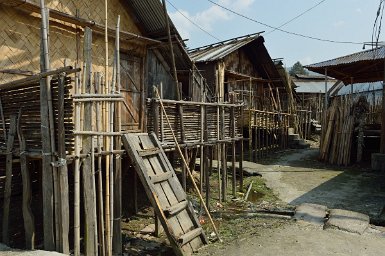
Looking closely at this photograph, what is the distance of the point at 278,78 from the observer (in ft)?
66.7

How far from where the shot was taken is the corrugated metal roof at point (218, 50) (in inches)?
589

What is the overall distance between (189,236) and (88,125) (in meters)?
2.55

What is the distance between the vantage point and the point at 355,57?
15.7 meters

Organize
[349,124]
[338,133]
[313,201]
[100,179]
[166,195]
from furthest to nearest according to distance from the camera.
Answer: [338,133], [349,124], [313,201], [166,195], [100,179]

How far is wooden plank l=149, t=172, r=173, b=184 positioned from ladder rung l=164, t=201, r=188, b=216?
20.8 inches

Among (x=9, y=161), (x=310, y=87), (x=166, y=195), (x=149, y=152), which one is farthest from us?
(x=310, y=87)

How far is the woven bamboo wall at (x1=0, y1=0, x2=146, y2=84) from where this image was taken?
6410 mm

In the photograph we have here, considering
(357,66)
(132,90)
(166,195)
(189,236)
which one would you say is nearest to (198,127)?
(132,90)

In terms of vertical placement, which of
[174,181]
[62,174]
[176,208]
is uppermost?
[62,174]

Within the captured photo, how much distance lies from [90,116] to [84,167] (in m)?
0.77

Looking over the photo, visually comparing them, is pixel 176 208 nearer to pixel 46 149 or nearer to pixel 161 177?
pixel 161 177

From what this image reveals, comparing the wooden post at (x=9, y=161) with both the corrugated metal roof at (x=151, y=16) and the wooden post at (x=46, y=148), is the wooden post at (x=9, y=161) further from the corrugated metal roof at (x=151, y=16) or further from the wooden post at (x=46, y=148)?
the corrugated metal roof at (x=151, y=16)

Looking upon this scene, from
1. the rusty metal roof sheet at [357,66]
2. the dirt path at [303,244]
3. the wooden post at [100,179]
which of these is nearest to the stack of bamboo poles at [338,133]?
the rusty metal roof sheet at [357,66]

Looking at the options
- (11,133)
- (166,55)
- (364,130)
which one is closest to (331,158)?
(364,130)
